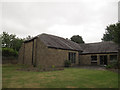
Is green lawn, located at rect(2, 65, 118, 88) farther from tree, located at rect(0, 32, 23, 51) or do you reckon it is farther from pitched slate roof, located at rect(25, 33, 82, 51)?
tree, located at rect(0, 32, 23, 51)

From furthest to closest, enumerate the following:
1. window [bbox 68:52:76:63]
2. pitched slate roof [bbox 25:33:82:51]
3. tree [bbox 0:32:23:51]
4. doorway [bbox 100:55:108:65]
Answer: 1. tree [bbox 0:32:23:51]
2. doorway [bbox 100:55:108:65]
3. window [bbox 68:52:76:63]
4. pitched slate roof [bbox 25:33:82:51]

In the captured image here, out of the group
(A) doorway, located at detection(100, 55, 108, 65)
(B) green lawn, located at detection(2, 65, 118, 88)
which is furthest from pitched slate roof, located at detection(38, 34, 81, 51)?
(B) green lawn, located at detection(2, 65, 118, 88)

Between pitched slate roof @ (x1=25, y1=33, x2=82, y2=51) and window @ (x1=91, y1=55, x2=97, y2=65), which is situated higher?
pitched slate roof @ (x1=25, y1=33, x2=82, y2=51)

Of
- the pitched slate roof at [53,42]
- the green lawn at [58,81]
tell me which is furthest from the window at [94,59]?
the green lawn at [58,81]

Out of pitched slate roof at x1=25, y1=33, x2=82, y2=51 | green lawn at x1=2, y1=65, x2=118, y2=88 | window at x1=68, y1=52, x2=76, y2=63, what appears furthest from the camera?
window at x1=68, y1=52, x2=76, y2=63

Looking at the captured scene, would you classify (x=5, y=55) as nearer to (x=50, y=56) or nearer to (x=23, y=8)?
(x=50, y=56)

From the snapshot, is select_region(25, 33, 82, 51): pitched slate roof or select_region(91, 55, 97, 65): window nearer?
select_region(25, 33, 82, 51): pitched slate roof

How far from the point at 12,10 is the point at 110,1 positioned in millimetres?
12955

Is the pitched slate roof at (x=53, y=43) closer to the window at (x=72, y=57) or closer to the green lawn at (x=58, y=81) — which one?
the window at (x=72, y=57)

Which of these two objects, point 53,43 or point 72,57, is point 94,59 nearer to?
point 72,57

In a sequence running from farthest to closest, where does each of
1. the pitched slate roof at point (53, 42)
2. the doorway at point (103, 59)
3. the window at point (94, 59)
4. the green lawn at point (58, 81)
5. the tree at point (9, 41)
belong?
the tree at point (9, 41) < the window at point (94, 59) < the doorway at point (103, 59) < the pitched slate roof at point (53, 42) < the green lawn at point (58, 81)

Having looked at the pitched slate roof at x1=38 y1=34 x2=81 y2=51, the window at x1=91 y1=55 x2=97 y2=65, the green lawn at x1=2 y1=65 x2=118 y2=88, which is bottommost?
the window at x1=91 y1=55 x2=97 y2=65

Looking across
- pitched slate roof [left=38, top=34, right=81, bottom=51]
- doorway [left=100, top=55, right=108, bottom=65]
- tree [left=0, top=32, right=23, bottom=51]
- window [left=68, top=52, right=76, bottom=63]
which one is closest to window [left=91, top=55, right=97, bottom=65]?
doorway [left=100, top=55, right=108, bottom=65]

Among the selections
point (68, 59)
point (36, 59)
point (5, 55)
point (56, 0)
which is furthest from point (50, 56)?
point (5, 55)
